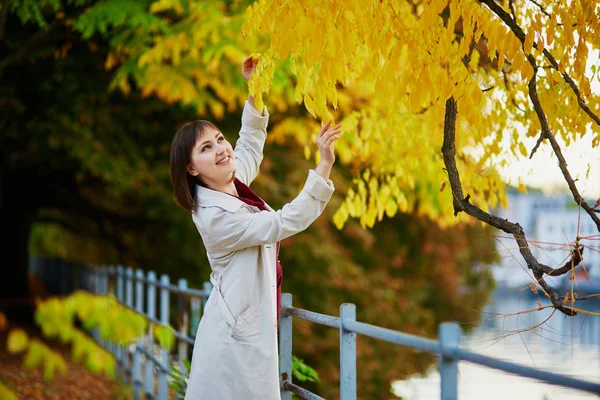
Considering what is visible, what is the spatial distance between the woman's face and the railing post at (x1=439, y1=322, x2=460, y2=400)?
1.42m

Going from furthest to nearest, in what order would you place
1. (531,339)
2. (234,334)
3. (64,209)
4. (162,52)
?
(531,339) < (64,209) < (162,52) < (234,334)

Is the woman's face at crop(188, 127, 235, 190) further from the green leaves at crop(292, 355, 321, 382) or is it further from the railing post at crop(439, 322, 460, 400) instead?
the green leaves at crop(292, 355, 321, 382)

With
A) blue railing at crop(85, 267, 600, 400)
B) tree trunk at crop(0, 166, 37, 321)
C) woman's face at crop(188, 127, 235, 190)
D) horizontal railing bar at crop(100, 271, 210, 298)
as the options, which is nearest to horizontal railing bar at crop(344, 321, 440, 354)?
blue railing at crop(85, 267, 600, 400)

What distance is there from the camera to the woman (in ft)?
Result: 10.1

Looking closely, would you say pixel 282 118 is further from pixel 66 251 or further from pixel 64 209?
pixel 66 251

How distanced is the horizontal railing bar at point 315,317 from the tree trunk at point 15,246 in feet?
33.8

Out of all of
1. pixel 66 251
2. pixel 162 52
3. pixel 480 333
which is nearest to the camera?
pixel 162 52

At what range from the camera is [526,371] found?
1.83 meters

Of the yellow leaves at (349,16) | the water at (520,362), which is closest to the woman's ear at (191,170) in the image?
the yellow leaves at (349,16)

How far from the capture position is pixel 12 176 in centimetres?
1277

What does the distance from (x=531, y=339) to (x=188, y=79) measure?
2311 cm

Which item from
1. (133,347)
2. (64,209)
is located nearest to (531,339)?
(64,209)

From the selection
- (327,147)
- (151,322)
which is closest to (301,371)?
(327,147)

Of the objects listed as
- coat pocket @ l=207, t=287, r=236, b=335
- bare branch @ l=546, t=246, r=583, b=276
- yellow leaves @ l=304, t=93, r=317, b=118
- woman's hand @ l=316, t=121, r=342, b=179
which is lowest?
coat pocket @ l=207, t=287, r=236, b=335
